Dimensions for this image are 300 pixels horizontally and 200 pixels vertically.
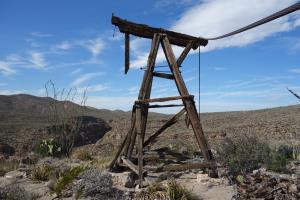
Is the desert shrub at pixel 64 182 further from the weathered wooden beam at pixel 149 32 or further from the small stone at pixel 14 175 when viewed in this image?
the weathered wooden beam at pixel 149 32

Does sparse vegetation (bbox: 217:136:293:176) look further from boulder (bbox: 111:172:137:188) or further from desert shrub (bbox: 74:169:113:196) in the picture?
desert shrub (bbox: 74:169:113:196)

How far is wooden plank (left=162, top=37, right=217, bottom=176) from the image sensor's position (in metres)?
9.71

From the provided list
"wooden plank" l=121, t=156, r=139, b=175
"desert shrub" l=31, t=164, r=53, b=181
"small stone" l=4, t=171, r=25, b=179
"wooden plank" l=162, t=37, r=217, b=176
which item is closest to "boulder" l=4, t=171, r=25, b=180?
"small stone" l=4, t=171, r=25, b=179

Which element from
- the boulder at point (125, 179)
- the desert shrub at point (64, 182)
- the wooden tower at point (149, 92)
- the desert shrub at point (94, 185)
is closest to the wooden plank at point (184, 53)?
the wooden tower at point (149, 92)

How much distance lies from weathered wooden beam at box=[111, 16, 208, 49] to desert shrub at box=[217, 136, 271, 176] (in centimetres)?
266

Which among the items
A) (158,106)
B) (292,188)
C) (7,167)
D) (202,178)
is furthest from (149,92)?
(7,167)

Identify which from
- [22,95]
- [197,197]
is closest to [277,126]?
[197,197]

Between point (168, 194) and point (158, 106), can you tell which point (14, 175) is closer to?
point (158, 106)

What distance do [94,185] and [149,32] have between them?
3810 mm

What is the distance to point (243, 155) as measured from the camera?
33.2 feet

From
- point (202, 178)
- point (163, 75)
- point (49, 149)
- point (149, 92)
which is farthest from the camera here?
point (49, 149)

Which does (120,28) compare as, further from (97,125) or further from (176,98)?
(97,125)

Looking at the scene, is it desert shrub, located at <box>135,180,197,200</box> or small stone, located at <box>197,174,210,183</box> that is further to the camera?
small stone, located at <box>197,174,210,183</box>

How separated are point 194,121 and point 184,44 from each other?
7.07ft
